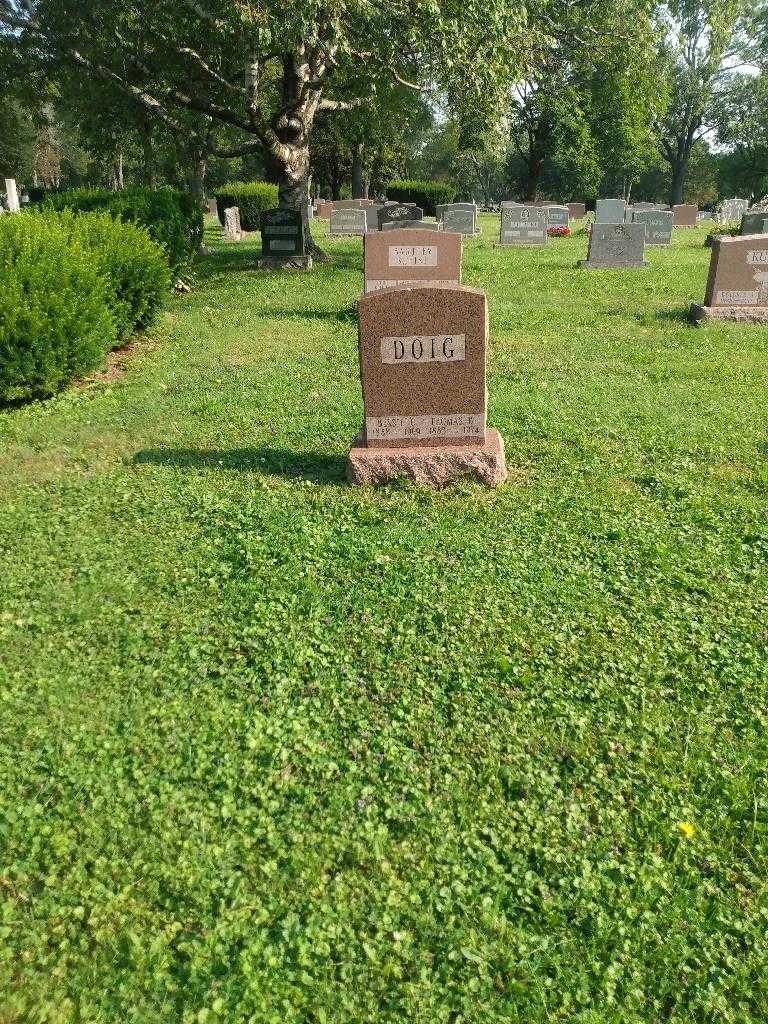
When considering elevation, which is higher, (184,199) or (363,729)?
(184,199)

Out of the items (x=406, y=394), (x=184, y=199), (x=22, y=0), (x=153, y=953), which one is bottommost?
(x=153, y=953)

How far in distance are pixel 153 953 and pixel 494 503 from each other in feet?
11.6

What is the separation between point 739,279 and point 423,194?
93.9ft

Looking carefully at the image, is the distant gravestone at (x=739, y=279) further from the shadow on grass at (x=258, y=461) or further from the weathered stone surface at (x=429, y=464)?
the shadow on grass at (x=258, y=461)

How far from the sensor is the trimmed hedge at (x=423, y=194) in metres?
36.7

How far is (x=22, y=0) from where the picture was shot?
1482cm

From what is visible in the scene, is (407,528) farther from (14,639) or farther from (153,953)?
(153,953)

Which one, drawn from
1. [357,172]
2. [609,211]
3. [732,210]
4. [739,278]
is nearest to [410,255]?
[739,278]

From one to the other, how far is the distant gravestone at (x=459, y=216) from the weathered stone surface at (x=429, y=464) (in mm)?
23465

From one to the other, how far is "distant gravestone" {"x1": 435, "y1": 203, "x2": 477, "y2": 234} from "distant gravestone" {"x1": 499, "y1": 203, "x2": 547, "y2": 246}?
3688 millimetres

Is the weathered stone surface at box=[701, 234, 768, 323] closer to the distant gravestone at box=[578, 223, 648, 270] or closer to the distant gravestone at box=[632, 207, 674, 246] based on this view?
the distant gravestone at box=[578, 223, 648, 270]

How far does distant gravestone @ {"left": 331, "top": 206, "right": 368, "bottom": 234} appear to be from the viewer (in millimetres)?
26688

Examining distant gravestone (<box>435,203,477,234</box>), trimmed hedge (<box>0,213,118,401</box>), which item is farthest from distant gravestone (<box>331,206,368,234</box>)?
trimmed hedge (<box>0,213,118,401</box>)

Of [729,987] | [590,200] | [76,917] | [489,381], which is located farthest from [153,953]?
[590,200]
